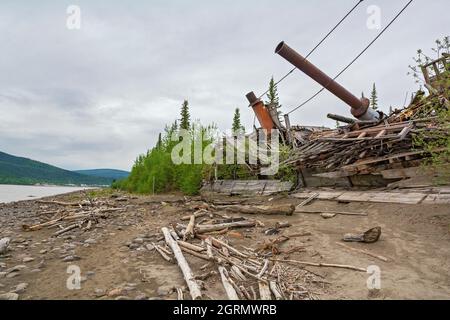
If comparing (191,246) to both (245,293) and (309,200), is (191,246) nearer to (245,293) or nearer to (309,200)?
(245,293)

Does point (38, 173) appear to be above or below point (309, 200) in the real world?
above

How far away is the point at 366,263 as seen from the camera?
5133mm

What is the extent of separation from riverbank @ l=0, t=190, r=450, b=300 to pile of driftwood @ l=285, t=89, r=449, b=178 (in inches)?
76.8

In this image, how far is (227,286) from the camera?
423 centimetres

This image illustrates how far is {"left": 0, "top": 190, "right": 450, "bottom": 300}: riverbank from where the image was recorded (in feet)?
14.1

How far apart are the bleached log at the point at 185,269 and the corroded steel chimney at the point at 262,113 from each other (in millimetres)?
11226

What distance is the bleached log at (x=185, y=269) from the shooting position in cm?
398

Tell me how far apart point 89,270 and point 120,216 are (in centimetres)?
633

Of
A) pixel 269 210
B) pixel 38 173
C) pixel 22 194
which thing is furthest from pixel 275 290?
pixel 38 173

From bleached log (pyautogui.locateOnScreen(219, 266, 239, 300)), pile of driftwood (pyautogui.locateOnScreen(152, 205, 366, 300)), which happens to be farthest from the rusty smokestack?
bleached log (pyautogui.locateOnScreen(219, 266, 239, 300))

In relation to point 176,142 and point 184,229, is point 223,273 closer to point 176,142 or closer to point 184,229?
point 184,229

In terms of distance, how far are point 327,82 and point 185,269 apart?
1093cm

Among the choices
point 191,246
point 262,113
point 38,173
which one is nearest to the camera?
point 191,246
